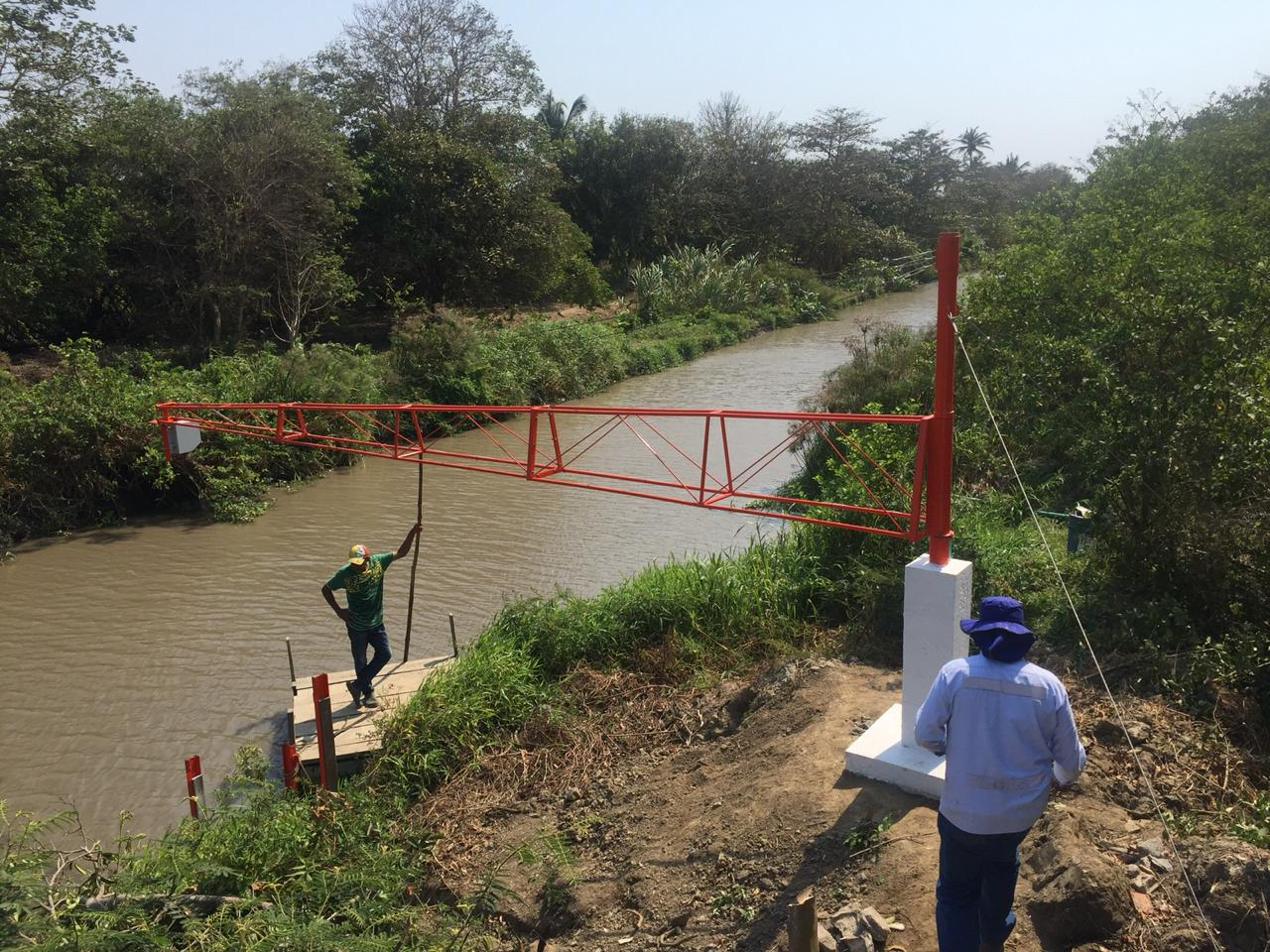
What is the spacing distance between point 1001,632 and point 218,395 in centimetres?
1627

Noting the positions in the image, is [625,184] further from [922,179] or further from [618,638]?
[618,638]

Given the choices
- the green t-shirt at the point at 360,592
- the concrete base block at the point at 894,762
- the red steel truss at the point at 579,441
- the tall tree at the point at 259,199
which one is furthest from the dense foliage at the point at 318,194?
the concrete base block at the point at 894,762

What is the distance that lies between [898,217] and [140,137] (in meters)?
41.4

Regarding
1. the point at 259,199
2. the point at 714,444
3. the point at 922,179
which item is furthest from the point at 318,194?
the point at 922,179

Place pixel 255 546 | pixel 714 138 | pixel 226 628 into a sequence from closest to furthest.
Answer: pixel 226 628 → pixel 255 546 → pixel 714 138

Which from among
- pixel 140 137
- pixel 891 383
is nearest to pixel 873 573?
pixel 891 383

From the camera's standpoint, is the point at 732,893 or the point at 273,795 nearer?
the point at 732,893

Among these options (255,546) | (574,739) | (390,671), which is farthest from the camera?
(255,546)

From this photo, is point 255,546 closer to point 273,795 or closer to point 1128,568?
point 273,795

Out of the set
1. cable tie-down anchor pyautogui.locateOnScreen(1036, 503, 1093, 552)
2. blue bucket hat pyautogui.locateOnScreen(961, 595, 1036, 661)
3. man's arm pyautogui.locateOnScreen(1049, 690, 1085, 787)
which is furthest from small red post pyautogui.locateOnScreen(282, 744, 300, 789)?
cable tie-down anchor pyautogui.locateOnScreen(1036, 503, 1093, 552)

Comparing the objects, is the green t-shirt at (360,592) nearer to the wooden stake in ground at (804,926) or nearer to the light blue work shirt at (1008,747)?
the wooden stake in ground at (804,926)

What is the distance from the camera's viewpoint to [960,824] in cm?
414

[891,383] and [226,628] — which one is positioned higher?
[891,383]

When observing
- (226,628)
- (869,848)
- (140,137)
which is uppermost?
(140,137)
